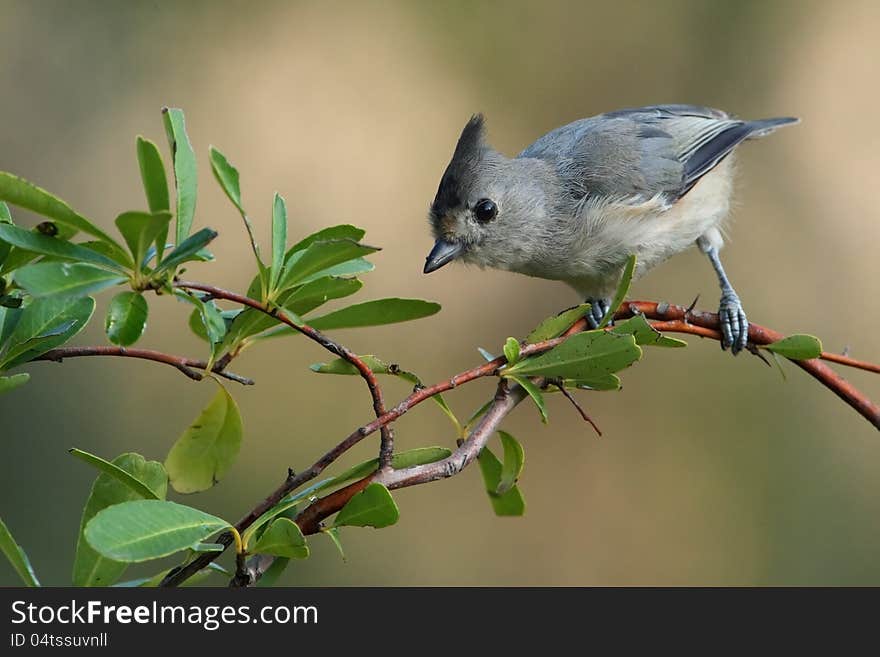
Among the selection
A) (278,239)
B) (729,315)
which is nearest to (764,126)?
(729,315)

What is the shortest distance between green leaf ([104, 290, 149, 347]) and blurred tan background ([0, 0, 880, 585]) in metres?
2.94

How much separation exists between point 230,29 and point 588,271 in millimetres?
2588

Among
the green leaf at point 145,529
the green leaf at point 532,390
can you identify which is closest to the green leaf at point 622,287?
the green leaf at point 532,390

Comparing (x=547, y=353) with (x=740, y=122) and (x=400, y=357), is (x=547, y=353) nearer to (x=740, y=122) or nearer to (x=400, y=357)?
(x=740, y=122)

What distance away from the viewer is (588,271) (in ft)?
9.06

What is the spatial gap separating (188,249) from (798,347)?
95 centimetres

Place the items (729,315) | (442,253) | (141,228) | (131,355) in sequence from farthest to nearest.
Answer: (442,253) → (729,315) → (131,355) → (141,228)

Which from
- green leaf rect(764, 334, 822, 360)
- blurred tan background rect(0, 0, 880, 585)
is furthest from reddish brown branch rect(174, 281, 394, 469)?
blurred tan background rect(0, 0, 880, 585)

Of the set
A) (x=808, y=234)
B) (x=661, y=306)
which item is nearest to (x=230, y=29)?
(x=808, y=234)

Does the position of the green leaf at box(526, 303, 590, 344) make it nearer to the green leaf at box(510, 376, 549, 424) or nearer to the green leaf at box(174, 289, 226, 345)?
the green leaf at box(510, 376, 549, 424)

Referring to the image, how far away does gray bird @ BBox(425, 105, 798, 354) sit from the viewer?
8.73 ft

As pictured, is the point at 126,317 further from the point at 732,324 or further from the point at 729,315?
the point at 729,315

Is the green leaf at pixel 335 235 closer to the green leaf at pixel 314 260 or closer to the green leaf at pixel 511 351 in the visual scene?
the green leaf at pixel 314 260

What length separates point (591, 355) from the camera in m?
1.36
